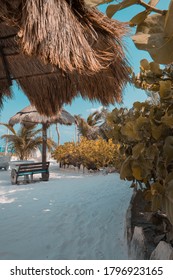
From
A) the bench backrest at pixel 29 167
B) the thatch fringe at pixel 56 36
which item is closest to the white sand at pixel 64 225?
the thatch fringe at pixel 56 36

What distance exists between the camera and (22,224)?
3775mm

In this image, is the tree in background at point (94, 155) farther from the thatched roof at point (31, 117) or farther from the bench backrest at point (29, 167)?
the bench backrest at point (29, 167)

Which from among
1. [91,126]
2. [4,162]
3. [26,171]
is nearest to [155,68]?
[26,171]

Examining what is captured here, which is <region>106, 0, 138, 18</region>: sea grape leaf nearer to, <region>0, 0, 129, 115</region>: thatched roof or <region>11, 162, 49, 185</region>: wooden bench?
<region>0, 0, 129, 115</region>: thatched roof

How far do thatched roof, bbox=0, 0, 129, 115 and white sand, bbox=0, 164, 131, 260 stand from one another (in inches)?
68.8

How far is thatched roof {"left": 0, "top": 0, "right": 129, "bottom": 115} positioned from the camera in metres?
1.82

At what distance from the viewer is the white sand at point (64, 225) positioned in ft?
9.18

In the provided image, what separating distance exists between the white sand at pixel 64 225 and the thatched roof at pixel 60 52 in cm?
175

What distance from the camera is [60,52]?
185cm

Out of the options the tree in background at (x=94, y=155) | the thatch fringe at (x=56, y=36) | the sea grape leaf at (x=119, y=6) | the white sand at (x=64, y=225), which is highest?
the thatch fringe at (x=56, y=36)

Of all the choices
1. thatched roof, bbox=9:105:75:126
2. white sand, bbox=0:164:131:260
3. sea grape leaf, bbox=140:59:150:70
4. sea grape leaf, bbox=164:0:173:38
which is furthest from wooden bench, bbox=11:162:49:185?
sea grape leaf, bbox=164:0:173:38
